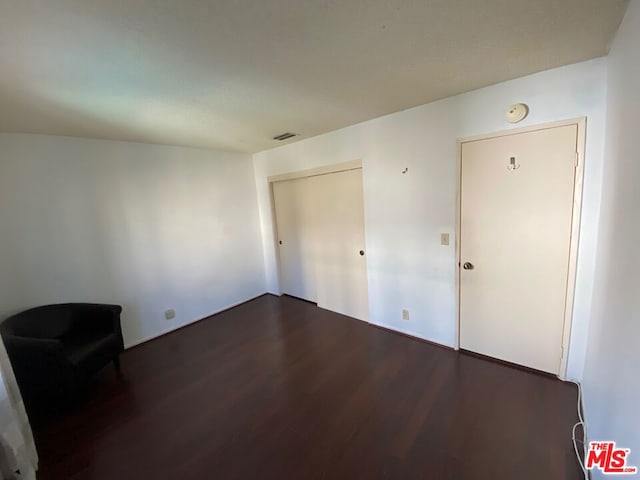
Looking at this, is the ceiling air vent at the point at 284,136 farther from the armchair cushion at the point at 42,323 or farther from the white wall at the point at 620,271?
the armchair cushion at the point at 42,323

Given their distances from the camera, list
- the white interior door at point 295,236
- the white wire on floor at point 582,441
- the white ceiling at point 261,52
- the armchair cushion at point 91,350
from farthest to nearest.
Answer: the white interior door at point 295,236 < the armchair cushion at point 91,350 < the white wire on floor at point 582,441 < the white ceiling at point 261,52

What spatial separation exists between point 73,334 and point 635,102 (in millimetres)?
4262

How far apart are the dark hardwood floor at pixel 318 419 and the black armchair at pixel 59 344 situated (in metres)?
0.27

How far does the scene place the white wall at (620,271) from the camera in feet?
3.35

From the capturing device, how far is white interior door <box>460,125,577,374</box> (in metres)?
1.97

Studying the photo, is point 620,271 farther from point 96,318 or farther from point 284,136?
point 96,318

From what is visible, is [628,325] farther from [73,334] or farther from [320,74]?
[73,334]

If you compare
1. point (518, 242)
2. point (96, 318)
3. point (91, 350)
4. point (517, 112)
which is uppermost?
point (517, 112)

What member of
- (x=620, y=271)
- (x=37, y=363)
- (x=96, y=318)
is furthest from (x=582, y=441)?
(x=96, y=318)

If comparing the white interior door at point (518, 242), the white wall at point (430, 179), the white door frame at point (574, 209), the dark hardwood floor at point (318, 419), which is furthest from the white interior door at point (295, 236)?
the white door frame at point (574, 209)

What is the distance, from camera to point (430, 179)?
254cm

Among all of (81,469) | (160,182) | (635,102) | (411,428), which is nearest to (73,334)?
(81,469)

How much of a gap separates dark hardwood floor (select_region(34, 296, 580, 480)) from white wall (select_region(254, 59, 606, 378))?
1.55ft

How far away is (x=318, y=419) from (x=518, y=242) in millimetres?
2081
